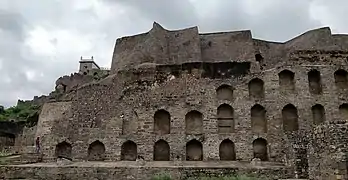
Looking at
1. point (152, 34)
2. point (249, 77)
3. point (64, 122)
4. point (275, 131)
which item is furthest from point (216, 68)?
point (64, 122)

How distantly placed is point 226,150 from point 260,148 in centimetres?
212

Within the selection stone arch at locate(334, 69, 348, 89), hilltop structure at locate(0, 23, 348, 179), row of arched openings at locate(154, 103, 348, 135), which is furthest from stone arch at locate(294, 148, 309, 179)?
stone arch at locate(334, 69, 348, 89)

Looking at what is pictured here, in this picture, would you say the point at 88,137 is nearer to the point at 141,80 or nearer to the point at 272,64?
the point at 141,80

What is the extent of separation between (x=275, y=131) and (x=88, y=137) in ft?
39.0

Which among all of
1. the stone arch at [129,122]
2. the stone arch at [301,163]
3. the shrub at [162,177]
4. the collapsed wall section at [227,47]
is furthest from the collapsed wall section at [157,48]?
the stone arch at [301,163]

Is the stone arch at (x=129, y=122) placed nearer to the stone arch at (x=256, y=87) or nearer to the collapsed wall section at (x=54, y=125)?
the collapsed wall section at (x=54, y=125)

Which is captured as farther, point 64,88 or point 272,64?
point 64,88

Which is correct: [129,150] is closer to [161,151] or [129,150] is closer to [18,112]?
[161,151]

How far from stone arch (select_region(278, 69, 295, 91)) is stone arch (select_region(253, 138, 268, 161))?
13.3 feet

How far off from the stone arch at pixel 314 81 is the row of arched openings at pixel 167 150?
5122 mm

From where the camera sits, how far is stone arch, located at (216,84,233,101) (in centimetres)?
2697

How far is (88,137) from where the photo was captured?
84.4ft

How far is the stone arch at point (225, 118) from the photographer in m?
26.2

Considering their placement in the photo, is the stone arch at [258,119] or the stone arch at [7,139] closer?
the stone arch at [258,119]
